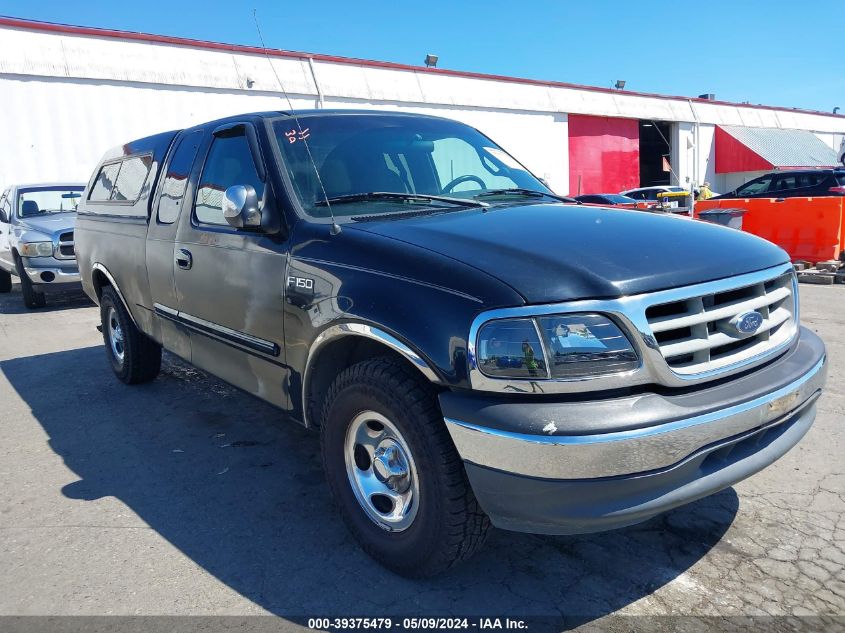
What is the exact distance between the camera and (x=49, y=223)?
10.3 meters

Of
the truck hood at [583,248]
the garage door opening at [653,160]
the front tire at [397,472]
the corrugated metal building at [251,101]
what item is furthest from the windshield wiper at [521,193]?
the garage door opening at [653,160]

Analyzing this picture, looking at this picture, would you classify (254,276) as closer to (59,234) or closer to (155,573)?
(155,573)

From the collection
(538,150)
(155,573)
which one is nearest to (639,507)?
(155,573)

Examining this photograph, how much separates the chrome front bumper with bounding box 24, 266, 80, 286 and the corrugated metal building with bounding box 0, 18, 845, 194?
261 inches

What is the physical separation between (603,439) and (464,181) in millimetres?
2040

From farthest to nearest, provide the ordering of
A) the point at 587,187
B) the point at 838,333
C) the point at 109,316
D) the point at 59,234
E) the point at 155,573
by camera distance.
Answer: the point at 587,187
the point at 59,234
the point at 838,333
the point at 109,316
the point at 155,573

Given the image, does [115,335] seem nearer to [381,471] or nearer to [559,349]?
[381,471]

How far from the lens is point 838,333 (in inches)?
266

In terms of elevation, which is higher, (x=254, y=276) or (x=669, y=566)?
(x=254, y=276)

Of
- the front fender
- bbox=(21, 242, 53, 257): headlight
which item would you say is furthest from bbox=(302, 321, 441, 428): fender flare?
bbox=(21, 242, 53, 257): headlight

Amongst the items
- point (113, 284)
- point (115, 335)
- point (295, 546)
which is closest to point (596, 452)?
point (295, 546)

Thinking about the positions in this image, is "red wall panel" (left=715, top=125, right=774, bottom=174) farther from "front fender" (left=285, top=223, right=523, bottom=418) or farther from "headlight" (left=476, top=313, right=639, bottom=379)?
"headlight" (left=476, top=313, right=639, bottom=379)

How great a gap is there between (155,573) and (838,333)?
21.8 feet

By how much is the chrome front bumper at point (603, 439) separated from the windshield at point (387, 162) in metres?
1.37
